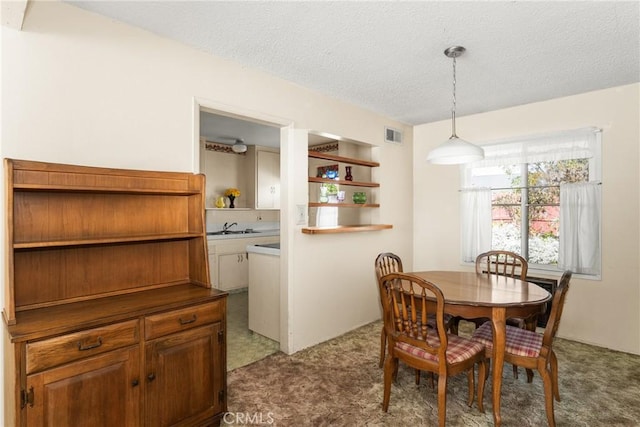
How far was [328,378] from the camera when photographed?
271 centimetres

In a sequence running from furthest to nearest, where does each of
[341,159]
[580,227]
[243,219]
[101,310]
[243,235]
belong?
[243,219] < [243,235] < [341,159] < [580,227] < [101,310]

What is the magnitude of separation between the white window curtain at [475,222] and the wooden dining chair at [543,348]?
1789 mm

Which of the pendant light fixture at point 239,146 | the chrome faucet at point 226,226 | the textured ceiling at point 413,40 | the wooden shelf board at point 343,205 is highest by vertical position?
the textured ceiling at point 413,40

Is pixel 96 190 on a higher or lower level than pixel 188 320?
higher

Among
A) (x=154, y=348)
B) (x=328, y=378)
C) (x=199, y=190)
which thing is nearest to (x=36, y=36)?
(x=199, y=190)

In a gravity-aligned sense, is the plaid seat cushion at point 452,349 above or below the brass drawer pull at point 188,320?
below

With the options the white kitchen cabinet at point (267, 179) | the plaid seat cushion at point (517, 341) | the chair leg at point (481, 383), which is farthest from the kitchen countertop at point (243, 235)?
the chair leg at point (481, 383)

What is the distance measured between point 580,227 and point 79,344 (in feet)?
13.6

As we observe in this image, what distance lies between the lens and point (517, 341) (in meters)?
2.24

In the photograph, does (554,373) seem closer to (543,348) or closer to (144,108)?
(543,348)

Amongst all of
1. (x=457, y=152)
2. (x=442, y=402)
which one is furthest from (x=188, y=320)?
(x=457, y=152)

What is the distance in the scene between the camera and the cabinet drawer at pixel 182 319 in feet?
5.86

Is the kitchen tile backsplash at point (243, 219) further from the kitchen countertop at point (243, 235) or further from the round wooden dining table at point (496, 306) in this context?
the round wooden dining table at point (496, 306)

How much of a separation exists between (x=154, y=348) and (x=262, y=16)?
198cm
